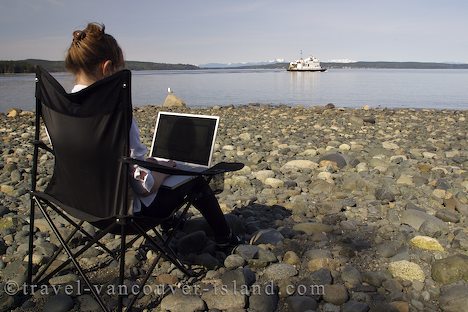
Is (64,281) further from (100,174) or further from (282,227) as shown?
(282,227)

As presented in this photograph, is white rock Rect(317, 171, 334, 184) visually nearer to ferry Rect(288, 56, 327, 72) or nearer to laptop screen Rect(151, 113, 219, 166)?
laptop screen Rect(151, 113, 219, 166)

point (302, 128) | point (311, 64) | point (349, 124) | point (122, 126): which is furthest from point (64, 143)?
point (311, 64)

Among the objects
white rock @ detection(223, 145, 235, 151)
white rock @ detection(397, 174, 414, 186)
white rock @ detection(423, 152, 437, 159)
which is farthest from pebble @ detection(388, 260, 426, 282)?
white rock @ detection(223, 145, 235, 151)

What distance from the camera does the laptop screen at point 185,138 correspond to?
119 inches

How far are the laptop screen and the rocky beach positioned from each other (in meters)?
0.62

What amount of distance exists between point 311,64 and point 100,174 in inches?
3633

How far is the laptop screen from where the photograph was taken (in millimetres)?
3016

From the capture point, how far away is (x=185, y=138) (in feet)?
10.2

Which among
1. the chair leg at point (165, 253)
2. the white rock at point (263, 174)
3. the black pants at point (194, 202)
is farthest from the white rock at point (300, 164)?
the chair leg at point (165, 253)

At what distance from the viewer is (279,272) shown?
2.87m

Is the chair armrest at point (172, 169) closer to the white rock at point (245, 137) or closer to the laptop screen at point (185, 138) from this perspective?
the laptop screen at point (185, 138)

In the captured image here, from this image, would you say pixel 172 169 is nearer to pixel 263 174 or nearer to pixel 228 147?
pixel 263 174

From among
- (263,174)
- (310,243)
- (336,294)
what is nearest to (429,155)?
(263,174)

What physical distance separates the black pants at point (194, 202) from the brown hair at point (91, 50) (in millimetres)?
771
